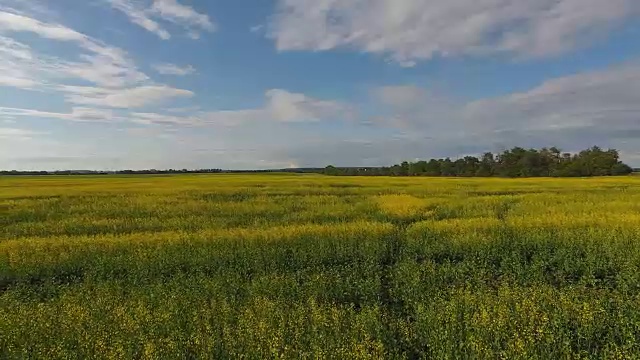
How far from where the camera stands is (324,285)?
9867 millimetres

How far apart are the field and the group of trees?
66660 millimetres

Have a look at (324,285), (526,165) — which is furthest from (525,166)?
(324,285)

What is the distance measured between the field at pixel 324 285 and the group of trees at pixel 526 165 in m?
66.7

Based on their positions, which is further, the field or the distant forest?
the distant forest

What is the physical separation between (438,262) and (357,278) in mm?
3457

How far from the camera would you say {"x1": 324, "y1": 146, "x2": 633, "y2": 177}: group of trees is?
81.0 metres

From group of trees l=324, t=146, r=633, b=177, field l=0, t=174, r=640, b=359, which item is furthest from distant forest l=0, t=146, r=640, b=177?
field l=0, t=174, r=640, b=359

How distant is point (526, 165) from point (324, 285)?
90.0 metres

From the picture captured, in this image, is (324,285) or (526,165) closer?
(324,285)

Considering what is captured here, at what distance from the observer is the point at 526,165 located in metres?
89.2

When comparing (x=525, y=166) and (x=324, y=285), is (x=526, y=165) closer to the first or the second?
(x=525, y=166)

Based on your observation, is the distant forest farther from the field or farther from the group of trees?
the field

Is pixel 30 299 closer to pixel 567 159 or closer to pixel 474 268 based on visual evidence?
pixel 474 268

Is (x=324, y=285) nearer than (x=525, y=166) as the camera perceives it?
Yes
